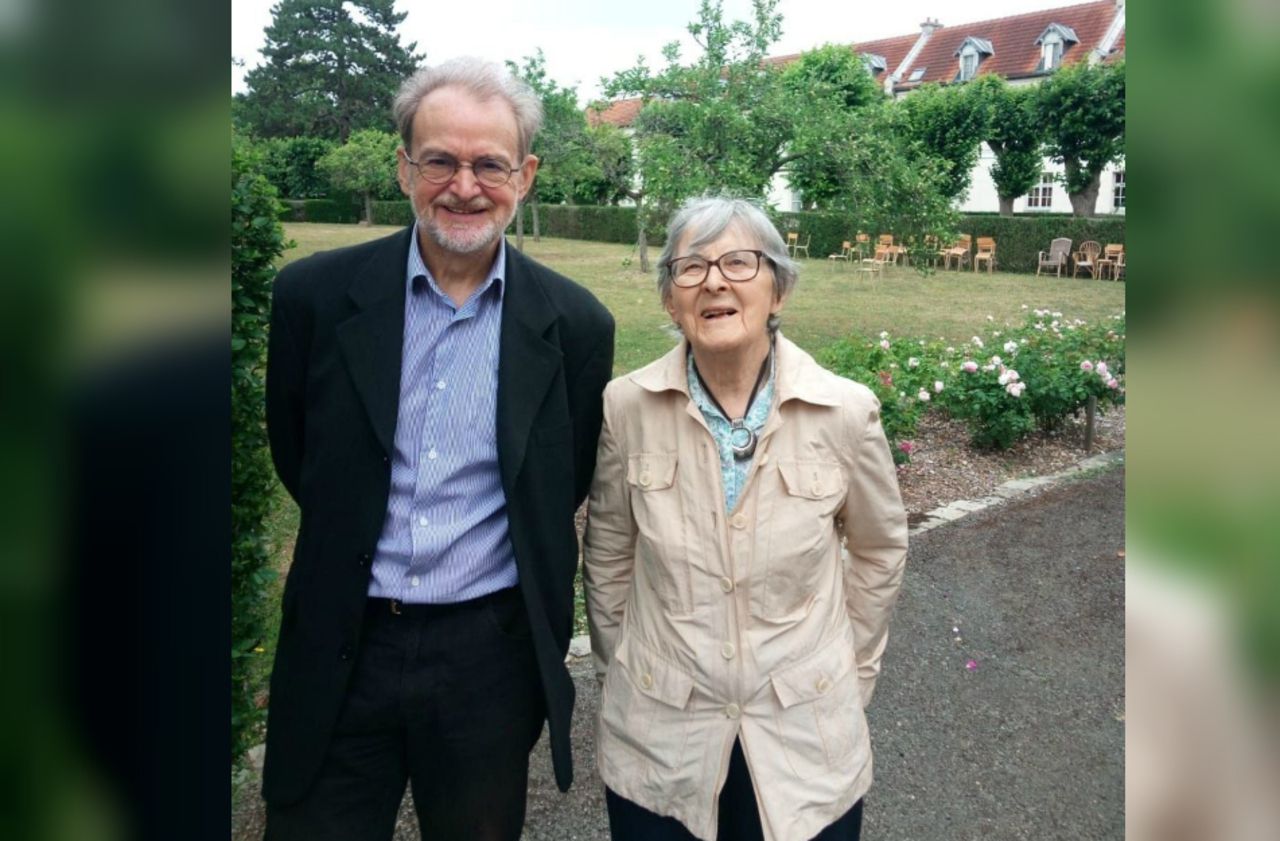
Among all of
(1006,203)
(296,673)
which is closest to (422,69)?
(296,673)

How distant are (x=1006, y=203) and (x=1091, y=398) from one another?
32.4 m

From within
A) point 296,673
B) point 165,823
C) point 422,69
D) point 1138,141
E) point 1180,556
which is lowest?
point 296,673

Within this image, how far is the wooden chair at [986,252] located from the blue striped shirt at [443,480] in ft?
105

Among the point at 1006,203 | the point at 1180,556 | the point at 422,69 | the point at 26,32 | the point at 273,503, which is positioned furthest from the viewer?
the point at 1006,203

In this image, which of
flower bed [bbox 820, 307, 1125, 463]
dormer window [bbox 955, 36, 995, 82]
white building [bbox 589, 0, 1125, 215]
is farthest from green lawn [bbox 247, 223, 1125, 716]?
dormer window [bbox 955, 36, 995, 82]

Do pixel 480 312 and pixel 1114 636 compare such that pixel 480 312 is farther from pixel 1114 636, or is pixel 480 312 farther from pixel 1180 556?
pixel 1114 636

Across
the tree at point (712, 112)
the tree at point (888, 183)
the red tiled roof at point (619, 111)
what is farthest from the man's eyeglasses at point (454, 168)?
the red tiled roof at point (619, 111)

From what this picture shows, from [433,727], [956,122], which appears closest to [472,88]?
[433,727]

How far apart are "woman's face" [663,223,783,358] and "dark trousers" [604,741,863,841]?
86 cm

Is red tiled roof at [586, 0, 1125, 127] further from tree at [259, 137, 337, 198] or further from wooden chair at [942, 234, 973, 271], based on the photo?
tree at [259, 137, 337, 198]

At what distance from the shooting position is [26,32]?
1.42 ft

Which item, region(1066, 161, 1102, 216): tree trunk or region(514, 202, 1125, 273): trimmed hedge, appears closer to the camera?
Result: region(514, 202, 1125, 273): trimmed hedge

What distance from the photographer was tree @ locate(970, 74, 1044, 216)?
3706 centimetres

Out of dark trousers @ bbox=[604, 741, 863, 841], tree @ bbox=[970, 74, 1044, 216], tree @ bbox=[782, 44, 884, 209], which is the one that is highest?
tree @ bbox=[970, 74, 1044, 216]
